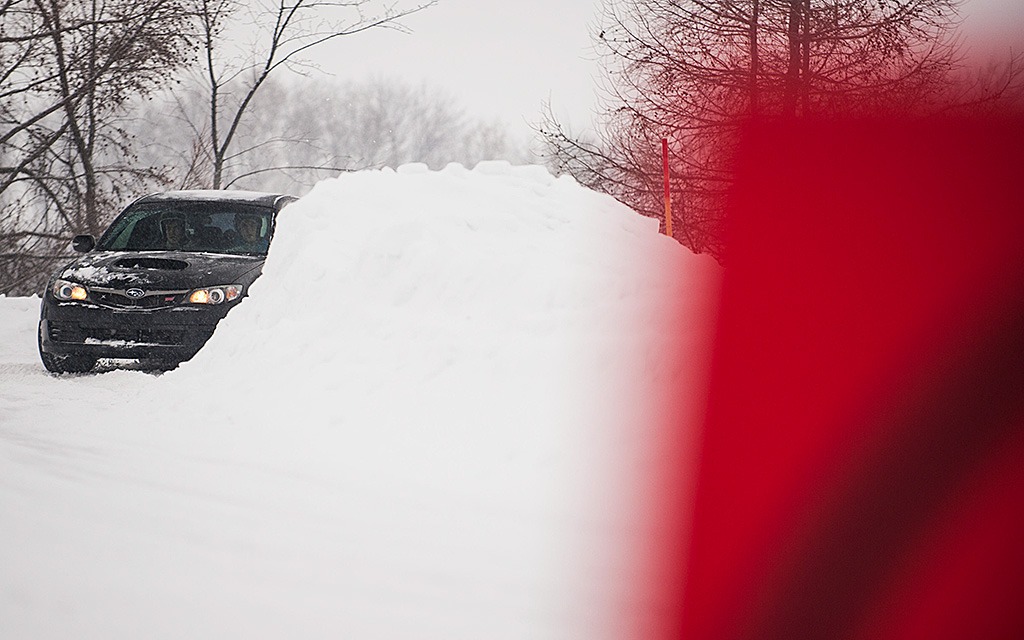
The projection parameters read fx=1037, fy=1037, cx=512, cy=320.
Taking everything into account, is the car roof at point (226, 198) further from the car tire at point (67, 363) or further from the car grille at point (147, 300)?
the car tire at point (67, 363)

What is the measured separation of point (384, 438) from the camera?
578cm

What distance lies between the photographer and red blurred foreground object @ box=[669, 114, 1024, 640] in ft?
6.75

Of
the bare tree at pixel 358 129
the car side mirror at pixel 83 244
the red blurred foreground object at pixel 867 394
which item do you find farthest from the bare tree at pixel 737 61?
the bare tree at pixel 358 129

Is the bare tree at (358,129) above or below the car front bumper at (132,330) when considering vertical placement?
above

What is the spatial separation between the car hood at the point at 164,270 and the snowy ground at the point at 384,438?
660mm

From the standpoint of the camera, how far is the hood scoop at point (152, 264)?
9031 mm

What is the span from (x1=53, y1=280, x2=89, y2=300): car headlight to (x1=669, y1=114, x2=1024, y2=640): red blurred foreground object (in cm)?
764

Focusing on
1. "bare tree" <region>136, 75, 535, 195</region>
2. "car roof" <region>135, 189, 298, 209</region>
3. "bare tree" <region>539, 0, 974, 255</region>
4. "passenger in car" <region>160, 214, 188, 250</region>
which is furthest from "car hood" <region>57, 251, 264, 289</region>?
"bare tree" <region>136, 75, 535, 195</region>

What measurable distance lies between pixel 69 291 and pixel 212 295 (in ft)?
4.34

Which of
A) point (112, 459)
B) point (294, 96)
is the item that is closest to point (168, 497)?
point (112, 459)

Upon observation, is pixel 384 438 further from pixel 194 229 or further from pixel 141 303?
pixel 194 229

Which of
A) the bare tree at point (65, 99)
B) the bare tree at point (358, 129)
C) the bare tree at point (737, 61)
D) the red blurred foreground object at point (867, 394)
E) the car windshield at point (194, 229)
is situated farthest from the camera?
the bare tree at point (358, 129)

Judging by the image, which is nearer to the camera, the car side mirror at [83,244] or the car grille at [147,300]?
the car grille at [147,300]

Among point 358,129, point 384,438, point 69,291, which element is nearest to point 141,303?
point 69,291
